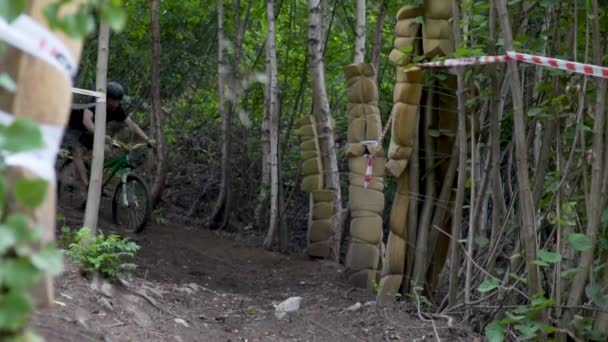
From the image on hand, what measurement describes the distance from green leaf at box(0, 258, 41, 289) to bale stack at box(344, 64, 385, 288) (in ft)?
22.1

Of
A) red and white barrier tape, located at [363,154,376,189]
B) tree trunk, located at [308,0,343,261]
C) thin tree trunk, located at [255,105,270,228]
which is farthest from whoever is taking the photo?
thin tree trunk, located at [255,105,270,228]

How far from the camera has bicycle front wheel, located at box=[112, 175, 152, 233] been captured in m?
10.6

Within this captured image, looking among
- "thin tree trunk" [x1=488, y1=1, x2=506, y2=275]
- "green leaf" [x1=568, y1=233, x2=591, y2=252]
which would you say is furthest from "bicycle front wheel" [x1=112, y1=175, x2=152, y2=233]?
"green leaf" [x1=568, y1=233, x2=591, y2=252]

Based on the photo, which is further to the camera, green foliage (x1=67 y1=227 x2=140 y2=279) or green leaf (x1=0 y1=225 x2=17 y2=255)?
green foliage (x1=67 y1=227 x2=140 y2=279)

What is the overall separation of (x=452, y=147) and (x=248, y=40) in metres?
10.9

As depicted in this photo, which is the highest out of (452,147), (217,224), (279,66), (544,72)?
(279,66)

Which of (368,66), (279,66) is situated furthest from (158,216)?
(368,66)

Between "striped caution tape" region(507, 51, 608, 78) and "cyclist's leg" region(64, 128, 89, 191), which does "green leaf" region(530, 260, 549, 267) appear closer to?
"striped caution tape" region(507, 51, 608, 78)

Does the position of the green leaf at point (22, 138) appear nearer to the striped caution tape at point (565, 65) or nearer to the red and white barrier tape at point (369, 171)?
the striped caution tape at point (565, 65)

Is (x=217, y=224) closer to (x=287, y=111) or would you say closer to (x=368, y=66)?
(x=287, y=111)

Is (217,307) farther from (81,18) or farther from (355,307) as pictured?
(81,18)

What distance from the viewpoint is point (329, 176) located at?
35.4 ft

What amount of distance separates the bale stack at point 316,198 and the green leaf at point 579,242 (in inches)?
234

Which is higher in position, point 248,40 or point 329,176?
point 248,40
